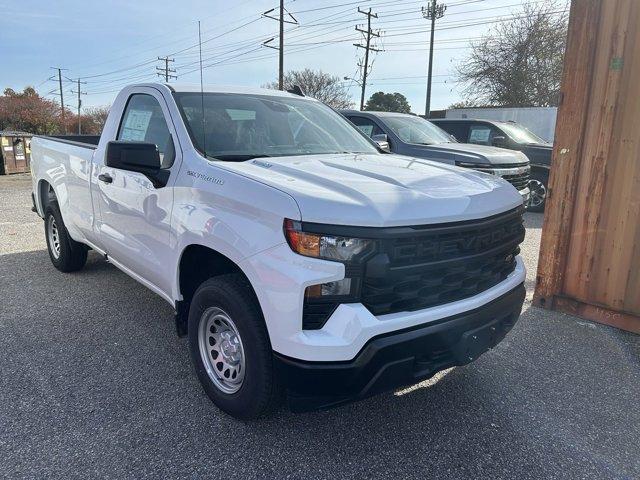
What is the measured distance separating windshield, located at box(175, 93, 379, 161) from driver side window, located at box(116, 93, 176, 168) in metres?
0.20

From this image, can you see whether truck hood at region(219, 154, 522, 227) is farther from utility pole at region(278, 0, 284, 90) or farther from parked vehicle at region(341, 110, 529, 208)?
utility pole at region(278, 0, 284, 90)

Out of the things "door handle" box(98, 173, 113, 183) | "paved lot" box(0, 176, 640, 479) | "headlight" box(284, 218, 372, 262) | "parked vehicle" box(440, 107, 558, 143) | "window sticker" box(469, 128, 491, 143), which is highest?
"parked vehicle" box(440, 107, 558, 143)

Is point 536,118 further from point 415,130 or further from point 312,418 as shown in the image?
point 312,418

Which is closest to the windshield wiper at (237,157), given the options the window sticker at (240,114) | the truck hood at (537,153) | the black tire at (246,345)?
the window sticker at (240,114)

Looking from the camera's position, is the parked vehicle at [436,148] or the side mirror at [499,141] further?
the side mirror at [499,141]

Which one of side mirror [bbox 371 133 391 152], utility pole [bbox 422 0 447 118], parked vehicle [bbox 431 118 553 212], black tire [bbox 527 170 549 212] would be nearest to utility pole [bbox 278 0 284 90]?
utility pole [bbox 422 0 447 118]

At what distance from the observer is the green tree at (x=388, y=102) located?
51.2 m

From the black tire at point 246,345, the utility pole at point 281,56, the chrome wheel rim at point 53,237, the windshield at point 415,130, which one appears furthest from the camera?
the utility pole at point 281,56

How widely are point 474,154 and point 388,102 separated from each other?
154 feet

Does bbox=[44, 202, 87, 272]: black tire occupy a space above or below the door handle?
below

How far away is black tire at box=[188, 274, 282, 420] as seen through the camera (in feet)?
7.72

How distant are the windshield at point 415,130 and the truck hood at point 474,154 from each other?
381 mm

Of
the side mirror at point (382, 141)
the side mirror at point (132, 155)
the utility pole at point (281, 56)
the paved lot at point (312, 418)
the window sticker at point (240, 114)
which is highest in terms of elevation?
the utility pole at point (281, 56)

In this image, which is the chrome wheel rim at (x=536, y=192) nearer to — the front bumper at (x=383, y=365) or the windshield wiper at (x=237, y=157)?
the windshield wiper at (x=237, y=157)
